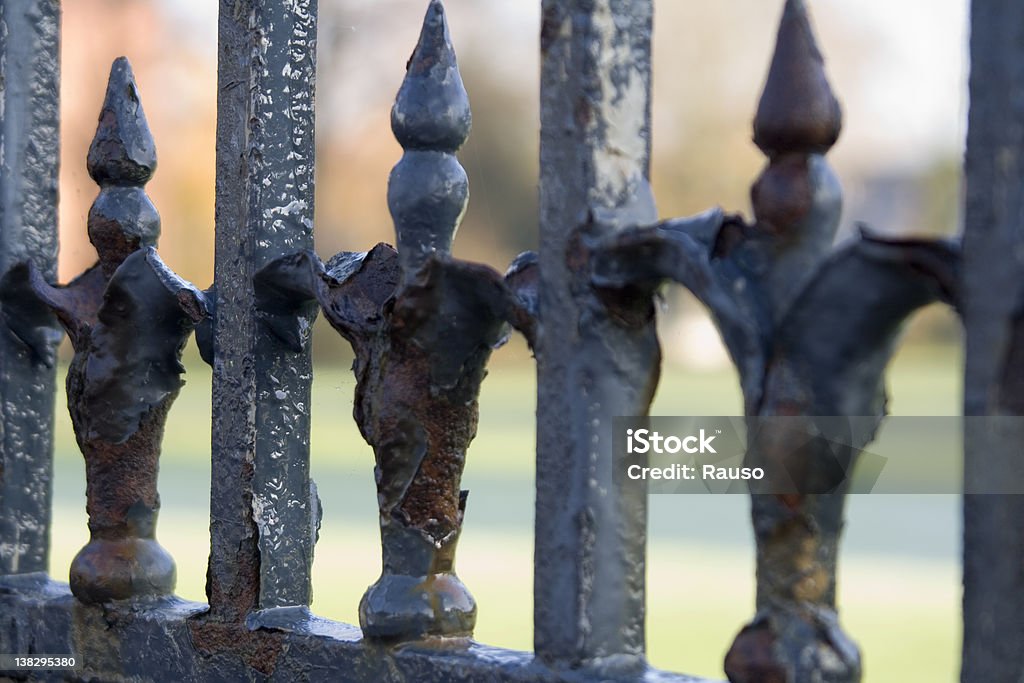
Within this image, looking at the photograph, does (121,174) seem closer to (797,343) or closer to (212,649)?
(212,649)

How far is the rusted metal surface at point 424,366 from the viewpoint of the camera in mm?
1321

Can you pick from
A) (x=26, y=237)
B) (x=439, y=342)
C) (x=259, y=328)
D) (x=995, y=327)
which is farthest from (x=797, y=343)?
(x=26, y=237)

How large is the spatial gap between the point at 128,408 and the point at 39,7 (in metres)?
0.57

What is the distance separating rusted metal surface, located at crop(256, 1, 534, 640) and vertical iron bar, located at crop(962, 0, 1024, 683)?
0.47 meters

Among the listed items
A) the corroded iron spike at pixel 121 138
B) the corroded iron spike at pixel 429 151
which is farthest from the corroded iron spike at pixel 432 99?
the corroded iron spike at pixel 121 138

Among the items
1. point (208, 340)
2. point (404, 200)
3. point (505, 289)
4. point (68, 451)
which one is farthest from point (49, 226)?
point (68, 451)

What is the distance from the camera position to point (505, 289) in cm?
125

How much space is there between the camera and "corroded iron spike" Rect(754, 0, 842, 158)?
103 cm

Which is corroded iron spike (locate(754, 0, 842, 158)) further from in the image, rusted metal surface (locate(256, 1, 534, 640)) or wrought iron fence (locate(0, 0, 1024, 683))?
rusted metal surface (locate(256, 1, 534, 640))

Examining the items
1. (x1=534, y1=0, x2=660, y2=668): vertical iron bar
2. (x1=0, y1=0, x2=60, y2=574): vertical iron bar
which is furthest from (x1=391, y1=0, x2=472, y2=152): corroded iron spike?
(x1=0, y1=0, x2=60, y2=574): vertical iron bar

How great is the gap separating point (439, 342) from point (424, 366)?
0.11ft

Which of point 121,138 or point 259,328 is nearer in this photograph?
point 259,328

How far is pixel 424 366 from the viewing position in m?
1.34

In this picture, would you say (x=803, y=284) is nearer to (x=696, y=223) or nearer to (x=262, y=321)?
(x=696, y=223)
